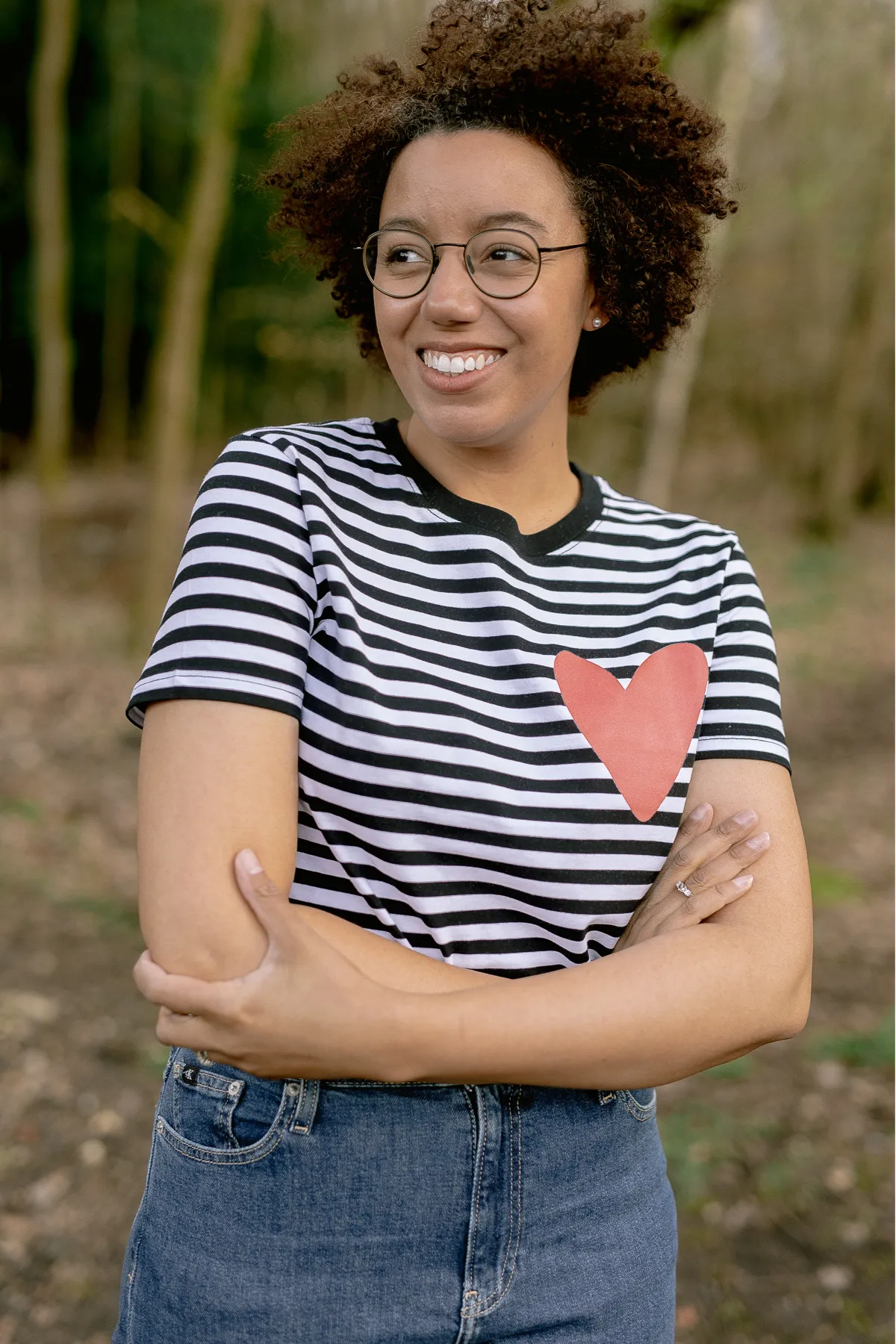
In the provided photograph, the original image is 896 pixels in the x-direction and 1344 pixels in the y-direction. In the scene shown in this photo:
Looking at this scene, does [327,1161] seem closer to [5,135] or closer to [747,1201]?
[747,1201]

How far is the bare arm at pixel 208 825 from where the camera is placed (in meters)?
1.19

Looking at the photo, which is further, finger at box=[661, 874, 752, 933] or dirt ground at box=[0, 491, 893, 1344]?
dirt ground at box=[0, 491, 893, 1344]

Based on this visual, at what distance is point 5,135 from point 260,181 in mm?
11101

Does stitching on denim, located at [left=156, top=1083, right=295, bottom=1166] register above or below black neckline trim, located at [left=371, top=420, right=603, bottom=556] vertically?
below

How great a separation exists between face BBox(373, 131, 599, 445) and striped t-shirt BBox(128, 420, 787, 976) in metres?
0.11

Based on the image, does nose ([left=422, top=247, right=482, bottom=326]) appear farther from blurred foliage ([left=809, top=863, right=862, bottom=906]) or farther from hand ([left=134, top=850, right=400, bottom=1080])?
blurred foliage ([left=809, top=863, right=862, bottom=906])

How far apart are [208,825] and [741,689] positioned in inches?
29.2

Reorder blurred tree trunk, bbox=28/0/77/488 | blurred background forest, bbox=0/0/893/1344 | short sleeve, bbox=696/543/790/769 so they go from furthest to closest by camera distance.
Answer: blurred tree trunk, bbox=28/0/77/488 < blurred background forest, bbox=0/0/893/1344 < short sleeve, bbox=696/543/790/769

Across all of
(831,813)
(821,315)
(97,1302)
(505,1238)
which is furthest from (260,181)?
(821,315)

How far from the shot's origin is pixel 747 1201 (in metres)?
3.02

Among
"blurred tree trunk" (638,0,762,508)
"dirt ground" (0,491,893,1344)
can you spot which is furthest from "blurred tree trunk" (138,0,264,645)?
"blurred tree trunk" (638,0,762,508)

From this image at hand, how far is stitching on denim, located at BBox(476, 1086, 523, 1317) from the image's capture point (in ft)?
4.20

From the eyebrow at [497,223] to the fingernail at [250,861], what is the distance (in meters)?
0.82

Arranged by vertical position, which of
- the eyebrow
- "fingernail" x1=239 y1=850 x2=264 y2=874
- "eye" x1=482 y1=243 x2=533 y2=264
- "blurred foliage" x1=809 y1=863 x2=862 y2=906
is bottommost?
"blurred foliage" x1=809 y1=863 x2=862 y2=906
